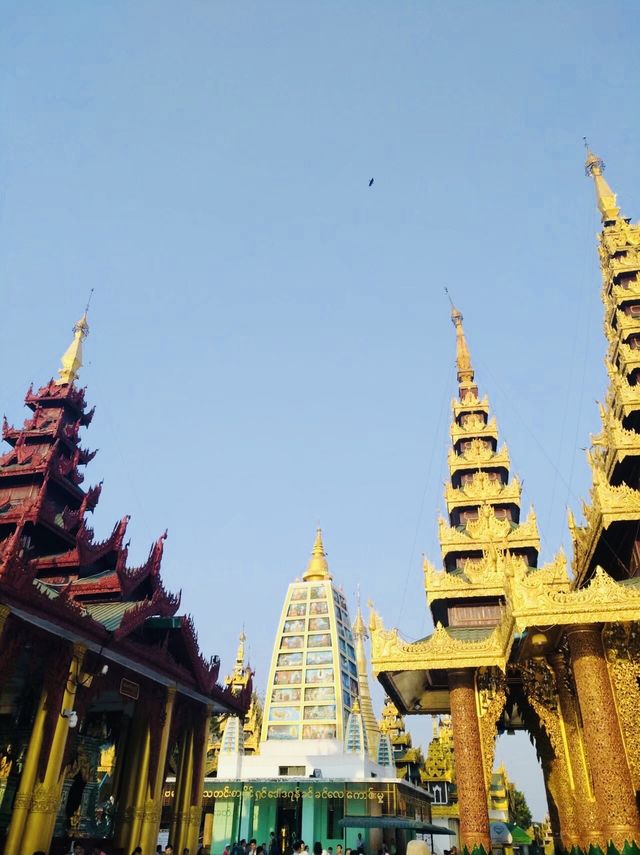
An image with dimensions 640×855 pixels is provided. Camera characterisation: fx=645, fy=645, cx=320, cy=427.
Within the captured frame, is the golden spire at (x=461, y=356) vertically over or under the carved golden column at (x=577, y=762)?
over

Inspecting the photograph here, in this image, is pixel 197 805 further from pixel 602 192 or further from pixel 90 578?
pixel 602 192

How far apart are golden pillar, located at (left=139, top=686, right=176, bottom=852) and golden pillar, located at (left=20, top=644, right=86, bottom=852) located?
3942mm

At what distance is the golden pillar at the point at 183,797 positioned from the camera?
1947 cm

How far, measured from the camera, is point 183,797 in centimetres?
2000

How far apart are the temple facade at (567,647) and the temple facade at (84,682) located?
20.7ft

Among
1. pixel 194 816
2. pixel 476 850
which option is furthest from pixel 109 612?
pixel 476 850

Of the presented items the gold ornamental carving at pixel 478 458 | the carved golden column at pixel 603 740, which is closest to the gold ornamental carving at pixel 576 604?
the carved golden column at pixel 603 740

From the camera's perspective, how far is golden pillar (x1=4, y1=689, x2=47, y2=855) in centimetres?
1309

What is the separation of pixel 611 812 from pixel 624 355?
13210 millimetres

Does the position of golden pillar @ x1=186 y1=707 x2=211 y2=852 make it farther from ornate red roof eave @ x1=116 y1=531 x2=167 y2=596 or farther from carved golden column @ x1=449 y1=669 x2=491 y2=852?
carved golden column @ x1=449 y1=669 x2=491 y2=852

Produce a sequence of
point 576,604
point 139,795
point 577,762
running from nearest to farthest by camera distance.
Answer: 1. point 576,604
2. point 577,762
3. point 139,795

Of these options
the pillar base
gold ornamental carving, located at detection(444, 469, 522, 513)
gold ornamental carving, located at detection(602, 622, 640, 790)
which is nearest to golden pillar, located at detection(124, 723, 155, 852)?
the pillar base

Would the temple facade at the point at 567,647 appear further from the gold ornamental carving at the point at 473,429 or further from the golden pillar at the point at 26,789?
the golden pillar at the point at 26,789

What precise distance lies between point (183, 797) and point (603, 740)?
13.1 metres
